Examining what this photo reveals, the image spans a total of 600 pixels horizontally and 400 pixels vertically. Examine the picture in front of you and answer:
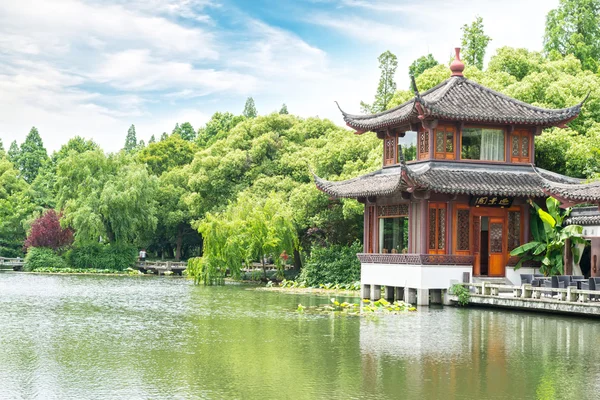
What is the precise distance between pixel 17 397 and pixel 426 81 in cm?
2982

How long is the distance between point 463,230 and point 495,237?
1.25 m

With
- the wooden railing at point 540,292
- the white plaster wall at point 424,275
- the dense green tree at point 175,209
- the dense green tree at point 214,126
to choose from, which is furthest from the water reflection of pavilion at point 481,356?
the dense green tree at point 214,126

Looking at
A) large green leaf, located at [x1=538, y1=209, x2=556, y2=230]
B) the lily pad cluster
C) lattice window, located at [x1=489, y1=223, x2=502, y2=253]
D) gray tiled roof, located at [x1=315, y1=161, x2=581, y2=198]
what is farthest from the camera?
lattice window, located at [x1=489, y1=223, x2=502, y2=253]

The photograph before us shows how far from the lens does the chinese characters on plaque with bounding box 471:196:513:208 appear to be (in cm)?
2577

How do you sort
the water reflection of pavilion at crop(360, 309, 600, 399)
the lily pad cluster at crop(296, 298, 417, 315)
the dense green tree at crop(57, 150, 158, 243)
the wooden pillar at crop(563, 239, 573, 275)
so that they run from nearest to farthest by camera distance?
the water reflection of pavilion at crop(360, 309, 600, 399) → the lily pad cluster at crop(296, 298, 417, 315) → the wooden pillar at crop(563, 239, 573, 275) → the dense green tree at crop(57, 150, 158, 243)

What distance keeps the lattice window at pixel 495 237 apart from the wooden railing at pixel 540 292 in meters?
1.99

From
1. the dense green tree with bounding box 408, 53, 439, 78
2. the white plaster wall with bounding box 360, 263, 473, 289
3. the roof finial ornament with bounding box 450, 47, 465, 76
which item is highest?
the dense green tree with bounding box 408, 53, 439, 78

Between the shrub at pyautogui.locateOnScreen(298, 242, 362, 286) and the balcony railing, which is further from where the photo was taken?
the shrub at pyautogui.locateOnScreen(298, 242, 362, 286)

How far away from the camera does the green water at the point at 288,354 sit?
34.6 ft

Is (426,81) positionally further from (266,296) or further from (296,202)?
(266,296)

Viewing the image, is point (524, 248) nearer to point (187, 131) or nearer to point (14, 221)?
point (14, 221)

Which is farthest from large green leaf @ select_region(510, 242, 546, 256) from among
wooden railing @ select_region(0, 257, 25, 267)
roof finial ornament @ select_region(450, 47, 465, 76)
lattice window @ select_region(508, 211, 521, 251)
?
wooden railing @ select_region(0, 257, 25, 267)

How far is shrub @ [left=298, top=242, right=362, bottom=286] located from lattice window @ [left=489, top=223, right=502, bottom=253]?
7515 mm

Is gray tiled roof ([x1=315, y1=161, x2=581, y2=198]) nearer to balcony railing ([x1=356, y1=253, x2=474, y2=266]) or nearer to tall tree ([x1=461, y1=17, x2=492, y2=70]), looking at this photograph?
balcony railing ([x1=356, y1=253, x2=474, y2=266])
